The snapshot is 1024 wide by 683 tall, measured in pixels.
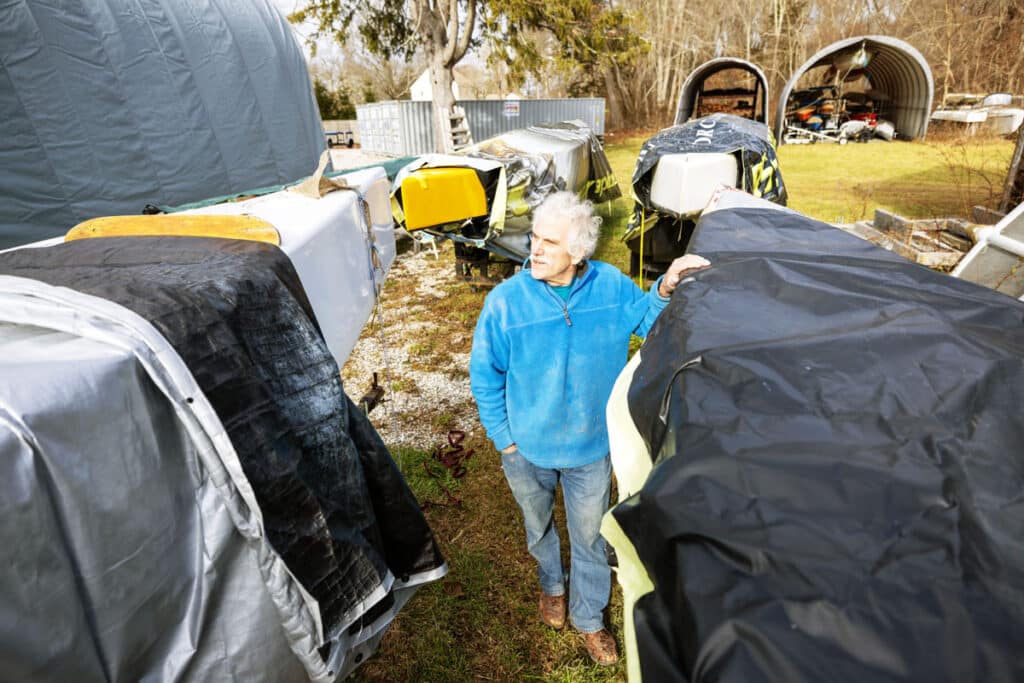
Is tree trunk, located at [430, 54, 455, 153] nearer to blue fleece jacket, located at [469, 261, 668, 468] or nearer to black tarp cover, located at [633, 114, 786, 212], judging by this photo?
black tarp cover, located at [633, 114, 786, 212]

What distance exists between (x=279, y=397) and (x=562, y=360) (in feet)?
3.84

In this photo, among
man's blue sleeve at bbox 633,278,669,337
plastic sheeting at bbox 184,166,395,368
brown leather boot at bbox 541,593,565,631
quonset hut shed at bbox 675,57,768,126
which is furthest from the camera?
quonset hut shed at bbox 675,57,768,126

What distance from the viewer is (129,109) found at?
262 inches

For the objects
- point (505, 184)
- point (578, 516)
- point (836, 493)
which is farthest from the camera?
point (505, 184)

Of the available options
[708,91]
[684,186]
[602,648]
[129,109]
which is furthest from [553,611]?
[708,91]

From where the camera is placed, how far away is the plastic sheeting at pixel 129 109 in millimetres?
5562

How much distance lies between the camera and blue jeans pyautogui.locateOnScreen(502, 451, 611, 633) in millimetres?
2422

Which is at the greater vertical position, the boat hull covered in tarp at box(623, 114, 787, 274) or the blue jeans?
the boat hull covered in tarp at box(623, 114, 787, 274)

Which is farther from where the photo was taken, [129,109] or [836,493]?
[129,109]

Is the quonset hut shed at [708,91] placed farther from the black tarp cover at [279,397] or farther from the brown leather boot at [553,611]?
the black tarp cover at [279,397]

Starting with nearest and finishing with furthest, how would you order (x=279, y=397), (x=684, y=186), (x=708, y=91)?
(x=279, y=397)
(x=684, y=186)
(x=708, y=91)

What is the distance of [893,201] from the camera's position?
35.9ft

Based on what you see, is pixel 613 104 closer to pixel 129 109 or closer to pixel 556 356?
pixel 129 109

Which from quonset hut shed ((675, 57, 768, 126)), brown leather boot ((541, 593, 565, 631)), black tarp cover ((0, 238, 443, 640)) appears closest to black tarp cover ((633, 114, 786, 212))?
brown leather boot ((541, 593, 565, 631))
